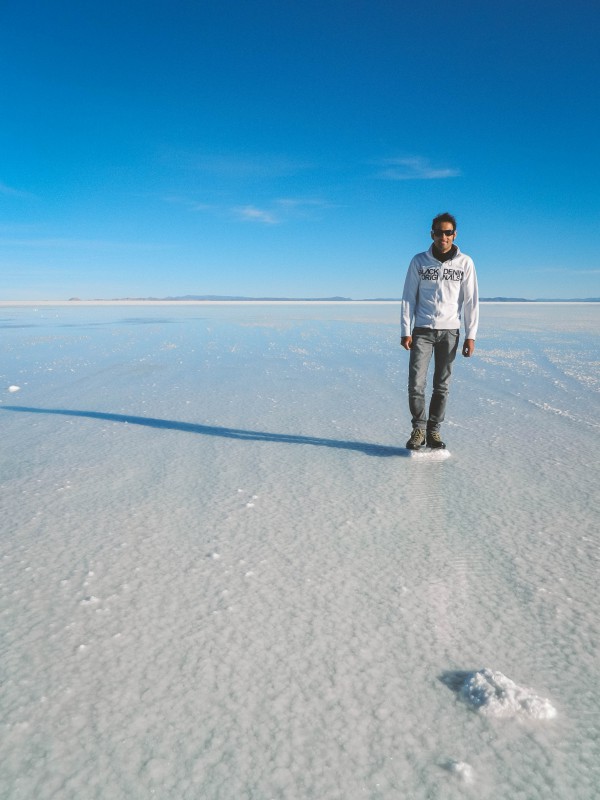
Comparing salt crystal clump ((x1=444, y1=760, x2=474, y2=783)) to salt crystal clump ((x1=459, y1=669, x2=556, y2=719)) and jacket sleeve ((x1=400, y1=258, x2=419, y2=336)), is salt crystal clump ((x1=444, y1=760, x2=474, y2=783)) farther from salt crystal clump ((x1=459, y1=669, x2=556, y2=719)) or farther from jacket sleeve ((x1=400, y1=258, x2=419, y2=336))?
jacket sleeve ((x1=400, y1=258, x2=419, y2=336))

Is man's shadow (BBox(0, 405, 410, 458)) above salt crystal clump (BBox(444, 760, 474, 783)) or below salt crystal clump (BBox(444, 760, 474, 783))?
below

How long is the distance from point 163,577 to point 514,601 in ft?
4.14

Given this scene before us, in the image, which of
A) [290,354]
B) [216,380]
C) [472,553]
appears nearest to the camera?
[472,553]

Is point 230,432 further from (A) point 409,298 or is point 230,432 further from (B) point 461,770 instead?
(B) point 461,770

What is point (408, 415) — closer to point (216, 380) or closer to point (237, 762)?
point (216, 380)

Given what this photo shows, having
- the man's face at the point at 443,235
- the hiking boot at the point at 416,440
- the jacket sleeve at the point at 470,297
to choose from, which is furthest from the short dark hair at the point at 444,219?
the hiking boot at the point at 416,440

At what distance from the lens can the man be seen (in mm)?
3383

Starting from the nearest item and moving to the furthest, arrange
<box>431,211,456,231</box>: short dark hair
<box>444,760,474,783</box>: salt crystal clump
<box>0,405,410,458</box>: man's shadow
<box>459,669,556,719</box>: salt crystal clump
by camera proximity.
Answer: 1. <box>444,760,474,783</box>: salt crystal clump
2. <box>459,669,556,719</box>: salt crystal clump
3. <box>431,211,456,231</box>: short dark hair
4. <box>0,405,410,458</box>: man's shadow

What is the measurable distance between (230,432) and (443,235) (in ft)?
6.99

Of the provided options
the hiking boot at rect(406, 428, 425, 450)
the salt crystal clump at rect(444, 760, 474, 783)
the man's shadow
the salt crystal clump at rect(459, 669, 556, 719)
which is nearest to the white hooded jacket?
the hiking boot at rect(406, 428, 425, 450)

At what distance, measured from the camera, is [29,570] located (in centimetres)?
193

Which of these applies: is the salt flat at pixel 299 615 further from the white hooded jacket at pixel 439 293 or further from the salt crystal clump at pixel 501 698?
the white hooded jacket at pixel 439 293

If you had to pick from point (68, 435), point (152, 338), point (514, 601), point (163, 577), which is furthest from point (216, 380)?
point (152, 338)

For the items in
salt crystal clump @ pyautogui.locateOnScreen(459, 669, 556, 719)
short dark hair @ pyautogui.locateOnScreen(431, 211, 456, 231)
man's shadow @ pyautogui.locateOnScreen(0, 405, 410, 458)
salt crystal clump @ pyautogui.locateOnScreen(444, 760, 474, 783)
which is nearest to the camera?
salt crystal clump @ pyautogui.locateOnScreen(444, 760, 474, 783)
